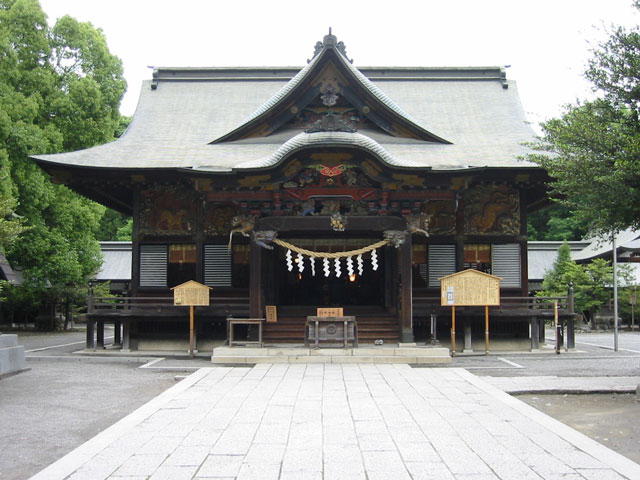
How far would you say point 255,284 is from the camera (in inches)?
592

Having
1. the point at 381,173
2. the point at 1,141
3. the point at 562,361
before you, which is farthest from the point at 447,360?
the point at 1,141

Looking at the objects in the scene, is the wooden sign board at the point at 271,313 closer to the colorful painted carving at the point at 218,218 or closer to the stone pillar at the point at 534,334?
the colorful painted carving at the point at 218,218

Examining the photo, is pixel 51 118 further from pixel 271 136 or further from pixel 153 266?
pixel 271 136

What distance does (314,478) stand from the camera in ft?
17.0

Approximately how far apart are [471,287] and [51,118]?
55.2ft

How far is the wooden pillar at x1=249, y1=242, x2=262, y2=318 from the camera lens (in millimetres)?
14969

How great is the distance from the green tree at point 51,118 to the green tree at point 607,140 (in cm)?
1696

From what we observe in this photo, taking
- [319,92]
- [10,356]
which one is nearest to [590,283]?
[319,92]

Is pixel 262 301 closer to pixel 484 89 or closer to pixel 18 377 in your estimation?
pixel 18 377

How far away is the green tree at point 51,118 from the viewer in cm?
2080

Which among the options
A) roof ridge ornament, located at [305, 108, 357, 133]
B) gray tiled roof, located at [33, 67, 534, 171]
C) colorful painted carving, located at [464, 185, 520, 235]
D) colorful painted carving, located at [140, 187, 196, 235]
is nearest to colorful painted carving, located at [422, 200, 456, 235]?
colorful painted carving, located at [464, 185, 520, 235]

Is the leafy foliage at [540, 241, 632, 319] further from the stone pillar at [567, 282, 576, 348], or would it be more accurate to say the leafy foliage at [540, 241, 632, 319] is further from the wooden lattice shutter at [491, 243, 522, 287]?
the wooden lattice shutter at [491, 243, 522, 287]

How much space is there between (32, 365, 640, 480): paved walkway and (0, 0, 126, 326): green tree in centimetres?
1413

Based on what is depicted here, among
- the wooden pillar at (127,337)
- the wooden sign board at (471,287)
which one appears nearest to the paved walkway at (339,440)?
the wooden sign board at (471,287)
